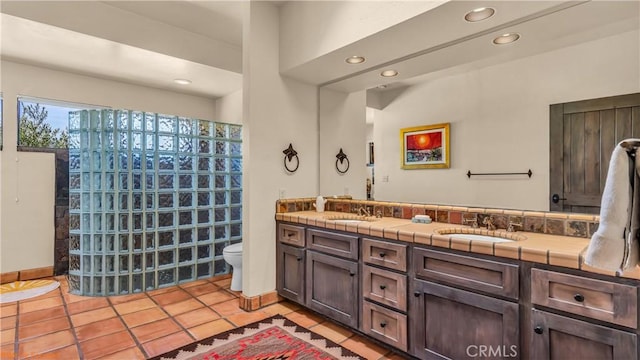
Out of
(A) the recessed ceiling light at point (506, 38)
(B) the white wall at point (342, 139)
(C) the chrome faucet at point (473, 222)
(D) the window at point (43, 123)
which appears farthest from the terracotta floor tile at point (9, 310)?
(A) the recessed ceiling light at point (506, 38)

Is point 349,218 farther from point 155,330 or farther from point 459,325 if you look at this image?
point 155,330

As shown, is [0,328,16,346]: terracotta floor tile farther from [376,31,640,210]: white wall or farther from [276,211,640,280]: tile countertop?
[376,31,640,210]: white wall

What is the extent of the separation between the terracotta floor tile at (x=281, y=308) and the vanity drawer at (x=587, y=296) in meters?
1.81

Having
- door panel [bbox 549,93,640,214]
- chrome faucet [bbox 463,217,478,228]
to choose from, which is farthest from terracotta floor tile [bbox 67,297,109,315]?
door panel [bbox 549,93,640,214]

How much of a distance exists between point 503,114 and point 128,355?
2.79m

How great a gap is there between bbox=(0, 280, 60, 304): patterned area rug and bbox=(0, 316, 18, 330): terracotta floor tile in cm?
46

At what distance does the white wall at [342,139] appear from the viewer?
285cm

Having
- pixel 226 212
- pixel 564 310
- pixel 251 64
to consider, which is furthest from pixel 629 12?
pixel 226 212

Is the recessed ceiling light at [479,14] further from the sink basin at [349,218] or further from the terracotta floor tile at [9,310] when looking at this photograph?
the terracotta floor tile at [9,310]

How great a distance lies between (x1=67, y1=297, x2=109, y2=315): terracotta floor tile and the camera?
261 cm

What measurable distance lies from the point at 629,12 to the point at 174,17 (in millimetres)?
3294

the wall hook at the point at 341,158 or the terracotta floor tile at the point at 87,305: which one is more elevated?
the wall hook at the point at 341,158

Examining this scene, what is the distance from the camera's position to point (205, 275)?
3.46 metres

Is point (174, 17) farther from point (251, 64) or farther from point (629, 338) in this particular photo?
point (629, 338)
